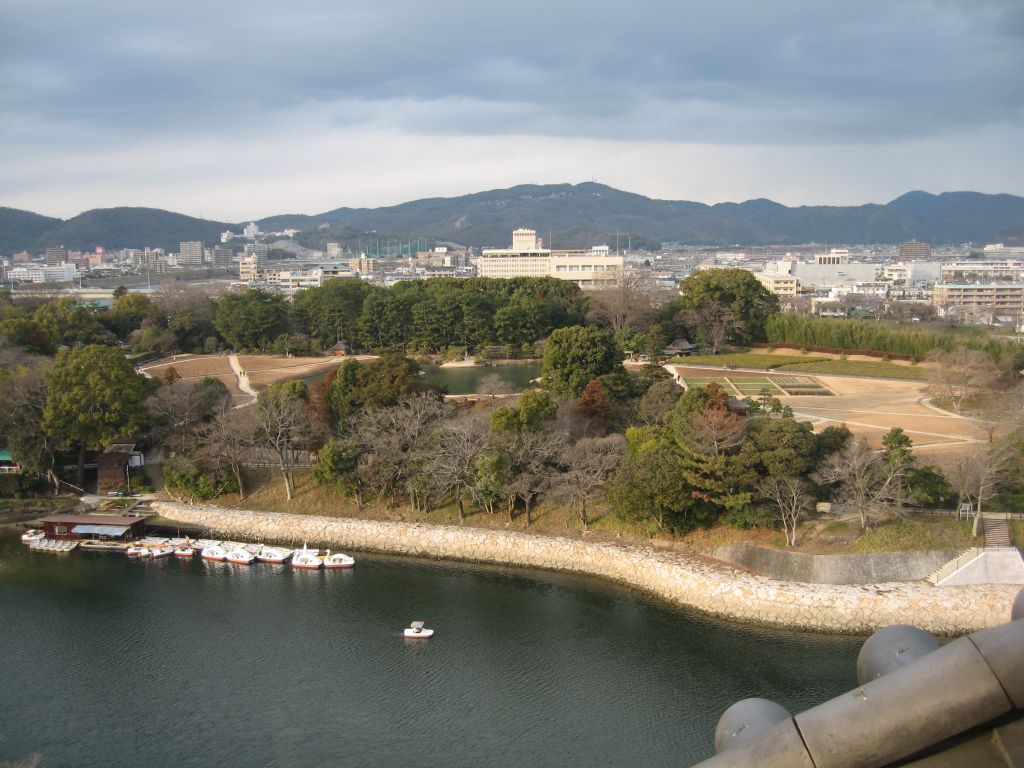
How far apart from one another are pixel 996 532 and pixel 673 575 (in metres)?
6.30

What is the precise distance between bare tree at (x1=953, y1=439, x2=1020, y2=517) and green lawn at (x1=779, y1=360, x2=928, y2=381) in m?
17.5

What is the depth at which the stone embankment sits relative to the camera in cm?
1502

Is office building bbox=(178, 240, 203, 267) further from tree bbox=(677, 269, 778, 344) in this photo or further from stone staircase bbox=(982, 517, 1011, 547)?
stone staircase bbox=(982, 517, 1011, 547)

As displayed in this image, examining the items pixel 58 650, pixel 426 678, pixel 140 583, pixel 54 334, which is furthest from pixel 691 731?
pixel 54 334

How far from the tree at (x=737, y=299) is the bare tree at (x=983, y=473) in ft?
87.9

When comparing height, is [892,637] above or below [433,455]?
above

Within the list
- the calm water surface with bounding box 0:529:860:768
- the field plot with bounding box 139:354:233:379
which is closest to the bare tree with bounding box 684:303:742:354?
the field plot with bounding box 139:354:233:379

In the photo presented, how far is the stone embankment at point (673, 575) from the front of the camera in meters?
15.0

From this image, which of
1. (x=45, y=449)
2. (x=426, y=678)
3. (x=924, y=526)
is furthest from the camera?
(x=45, y=449)

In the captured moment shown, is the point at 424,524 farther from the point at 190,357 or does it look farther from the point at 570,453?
the point at 190,357

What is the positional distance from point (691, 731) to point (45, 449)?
60.5 ft

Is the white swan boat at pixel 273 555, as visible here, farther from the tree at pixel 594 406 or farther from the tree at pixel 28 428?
the tree at pixel 594 406

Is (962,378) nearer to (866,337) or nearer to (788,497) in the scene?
(866,337)

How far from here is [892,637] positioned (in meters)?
2.81
